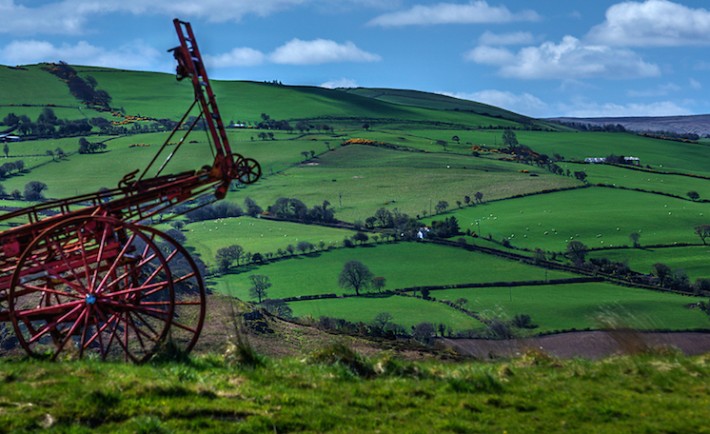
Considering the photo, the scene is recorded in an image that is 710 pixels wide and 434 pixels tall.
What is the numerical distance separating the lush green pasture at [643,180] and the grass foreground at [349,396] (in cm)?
12615

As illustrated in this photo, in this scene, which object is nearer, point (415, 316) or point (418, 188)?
point (415, 316)

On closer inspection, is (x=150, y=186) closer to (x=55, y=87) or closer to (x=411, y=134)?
(x=411, y=134)

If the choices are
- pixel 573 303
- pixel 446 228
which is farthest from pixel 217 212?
pixel 573 303

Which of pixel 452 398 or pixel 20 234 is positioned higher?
pixel 20 234

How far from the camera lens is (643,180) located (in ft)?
472

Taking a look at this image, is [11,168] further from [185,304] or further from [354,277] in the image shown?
[185,304]

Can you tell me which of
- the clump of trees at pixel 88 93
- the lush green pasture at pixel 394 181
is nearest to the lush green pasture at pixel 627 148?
the lush green pasture at pixel 394 181

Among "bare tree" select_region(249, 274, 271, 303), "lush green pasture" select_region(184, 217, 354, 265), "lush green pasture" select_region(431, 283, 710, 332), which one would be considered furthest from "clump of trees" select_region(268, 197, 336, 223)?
"lush green pasture" select_region(431, 283, 710, 332)

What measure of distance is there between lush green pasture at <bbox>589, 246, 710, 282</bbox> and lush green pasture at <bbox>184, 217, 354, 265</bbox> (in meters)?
33.5

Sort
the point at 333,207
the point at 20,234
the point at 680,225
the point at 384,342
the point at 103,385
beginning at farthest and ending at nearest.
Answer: the point at 333,207
the point at 680,225
the point at 384,342
the point at 20,234
the point at 103,385

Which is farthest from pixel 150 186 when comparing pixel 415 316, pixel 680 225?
pixel 680 225

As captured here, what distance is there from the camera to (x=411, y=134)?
18688 cm

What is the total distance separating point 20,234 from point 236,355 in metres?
4.66

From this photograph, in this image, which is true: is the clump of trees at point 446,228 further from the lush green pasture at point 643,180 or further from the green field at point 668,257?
the lush green pasture at point 643,180
